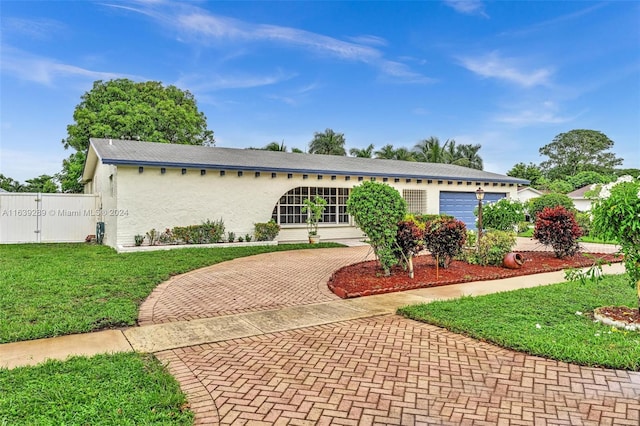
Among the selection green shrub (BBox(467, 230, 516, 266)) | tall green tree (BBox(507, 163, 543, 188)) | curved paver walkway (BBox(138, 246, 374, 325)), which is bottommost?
curved paver walkway (BBox(138, 246, 374, 325))

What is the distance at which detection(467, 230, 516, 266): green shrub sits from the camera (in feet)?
33.0

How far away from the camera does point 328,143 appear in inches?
1337

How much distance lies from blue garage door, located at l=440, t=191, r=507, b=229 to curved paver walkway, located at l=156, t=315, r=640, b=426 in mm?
16170

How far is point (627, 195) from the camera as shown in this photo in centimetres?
502

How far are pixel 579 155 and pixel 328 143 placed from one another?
39.7m

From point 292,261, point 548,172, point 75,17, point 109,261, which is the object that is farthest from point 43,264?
point 548,172

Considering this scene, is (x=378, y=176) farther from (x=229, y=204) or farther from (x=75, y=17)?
(x=75, y=17)

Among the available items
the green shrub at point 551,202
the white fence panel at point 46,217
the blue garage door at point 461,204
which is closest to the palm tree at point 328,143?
the blue garage door at point 461,204

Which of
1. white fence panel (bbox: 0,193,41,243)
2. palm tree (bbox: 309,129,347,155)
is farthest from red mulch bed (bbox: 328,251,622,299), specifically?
palm tree (bbox: 309,129,347,155)

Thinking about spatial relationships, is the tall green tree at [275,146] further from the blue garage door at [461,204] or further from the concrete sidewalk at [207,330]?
the concrete sidewalk at [207,330]

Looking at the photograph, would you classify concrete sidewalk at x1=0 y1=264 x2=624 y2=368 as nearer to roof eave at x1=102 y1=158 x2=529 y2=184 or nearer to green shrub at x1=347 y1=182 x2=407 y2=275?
green shrub at x1=347 y1=182 x2=407 y2=275

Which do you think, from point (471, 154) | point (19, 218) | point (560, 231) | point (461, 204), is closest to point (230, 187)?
point (19, 218)

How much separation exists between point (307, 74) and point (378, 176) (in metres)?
7.25

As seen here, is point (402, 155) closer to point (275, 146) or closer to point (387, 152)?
point (387, 152)
